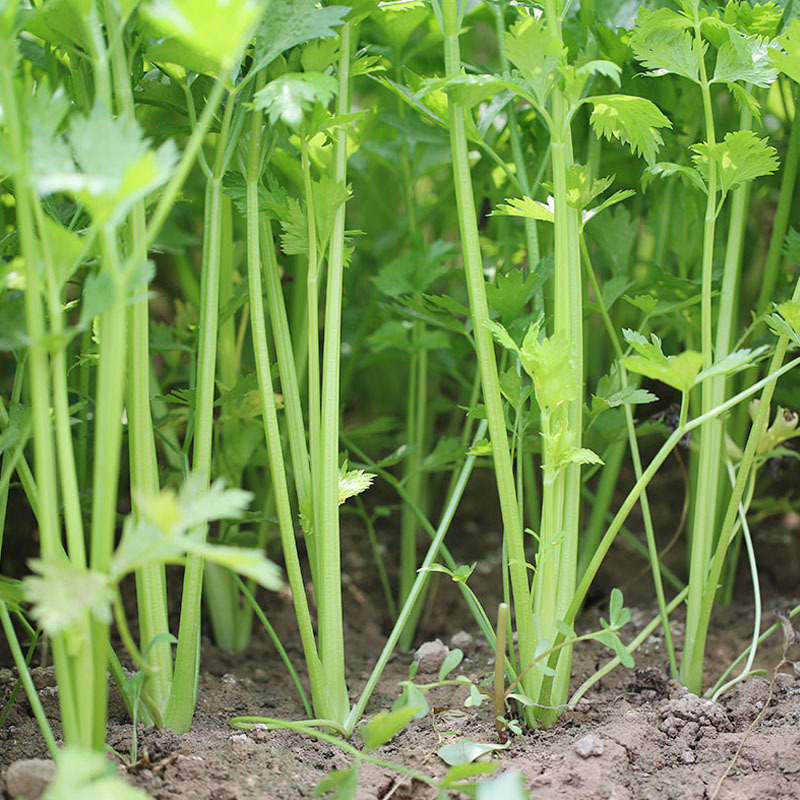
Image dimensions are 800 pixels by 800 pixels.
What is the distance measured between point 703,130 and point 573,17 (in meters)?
0.23

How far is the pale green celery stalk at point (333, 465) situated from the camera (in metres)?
0.77

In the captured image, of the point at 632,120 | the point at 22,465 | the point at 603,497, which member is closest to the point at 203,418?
the point at 22,465

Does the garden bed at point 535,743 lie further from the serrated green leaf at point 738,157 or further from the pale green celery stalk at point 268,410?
the serrated green leaf at point 738,157

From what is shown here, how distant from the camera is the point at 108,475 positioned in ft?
1.83

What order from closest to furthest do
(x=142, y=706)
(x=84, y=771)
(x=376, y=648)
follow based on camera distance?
(x=84, y=771) → (x=142, y=706) → (x=376, y=648)

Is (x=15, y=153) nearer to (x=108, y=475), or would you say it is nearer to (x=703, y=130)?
(x=108, y=475)

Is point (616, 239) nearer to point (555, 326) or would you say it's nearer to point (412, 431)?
point (555, 326)

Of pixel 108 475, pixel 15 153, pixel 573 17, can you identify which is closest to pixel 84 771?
pixel 108 475

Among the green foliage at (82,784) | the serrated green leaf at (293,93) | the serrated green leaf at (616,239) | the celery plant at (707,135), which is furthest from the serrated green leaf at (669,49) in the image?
the green foliage at (82,784)

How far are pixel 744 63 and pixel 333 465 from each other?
539 millimetres

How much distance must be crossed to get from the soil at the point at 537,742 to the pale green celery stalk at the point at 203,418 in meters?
0.03

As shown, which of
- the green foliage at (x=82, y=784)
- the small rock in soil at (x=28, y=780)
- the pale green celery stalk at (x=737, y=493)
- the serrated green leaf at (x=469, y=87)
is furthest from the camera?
the pale green celery stalk at (x=737, y=493)

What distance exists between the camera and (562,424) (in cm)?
75

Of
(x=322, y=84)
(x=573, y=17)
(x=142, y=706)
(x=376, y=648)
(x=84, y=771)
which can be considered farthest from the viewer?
(x=376, y=648)
